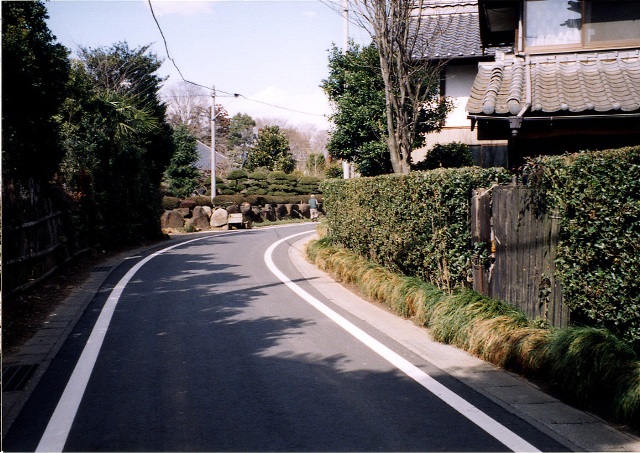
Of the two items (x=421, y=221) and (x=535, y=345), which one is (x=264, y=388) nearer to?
(x=535, y=345)

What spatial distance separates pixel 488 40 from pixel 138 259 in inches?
442

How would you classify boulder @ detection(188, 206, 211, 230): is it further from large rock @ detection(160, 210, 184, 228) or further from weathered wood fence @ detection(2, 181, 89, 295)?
weathered wood fence @ detection(2, 181, 89, 295)

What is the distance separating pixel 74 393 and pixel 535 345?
477cm

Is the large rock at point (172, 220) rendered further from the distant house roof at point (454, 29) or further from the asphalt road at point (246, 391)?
the asphalt road at point (246, 391)

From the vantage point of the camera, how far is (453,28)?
77.4ft

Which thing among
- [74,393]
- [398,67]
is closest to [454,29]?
[398,67]

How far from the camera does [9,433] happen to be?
4844 millimetres

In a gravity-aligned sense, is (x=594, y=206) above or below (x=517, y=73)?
below

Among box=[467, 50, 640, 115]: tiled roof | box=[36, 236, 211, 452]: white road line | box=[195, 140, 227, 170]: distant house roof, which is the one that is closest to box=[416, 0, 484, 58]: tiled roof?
box=[467, 50, 640, 115]: tiled roof

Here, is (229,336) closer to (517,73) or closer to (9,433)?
(9,433)

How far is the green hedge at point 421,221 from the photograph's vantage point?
8.42 meters

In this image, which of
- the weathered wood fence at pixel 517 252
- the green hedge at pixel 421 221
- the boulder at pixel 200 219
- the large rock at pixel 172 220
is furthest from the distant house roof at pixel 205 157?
the weathered wood fence at pixel 517 252

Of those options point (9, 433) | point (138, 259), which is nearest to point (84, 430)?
point (9, 433)

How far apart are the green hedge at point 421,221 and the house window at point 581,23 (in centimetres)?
402
